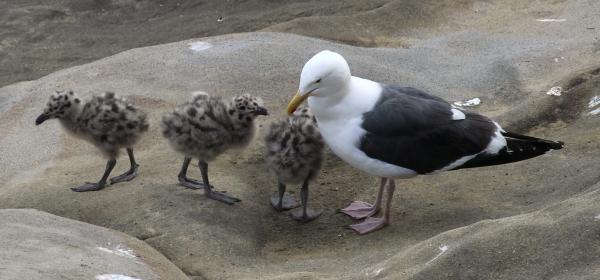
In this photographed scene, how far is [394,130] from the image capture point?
6.14 metres

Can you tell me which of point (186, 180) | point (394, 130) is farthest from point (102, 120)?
point (394, 130)

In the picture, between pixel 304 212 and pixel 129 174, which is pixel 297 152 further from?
pixel 129 174

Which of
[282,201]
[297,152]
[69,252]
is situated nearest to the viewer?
[69,252]

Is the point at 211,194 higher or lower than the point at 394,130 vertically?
lower

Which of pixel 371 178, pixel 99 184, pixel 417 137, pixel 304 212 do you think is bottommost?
pixel 371 178

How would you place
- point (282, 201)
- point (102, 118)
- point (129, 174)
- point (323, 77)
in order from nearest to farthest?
point (323, 77) < point (282, 201) < point (102, 118) < point (129, 174)

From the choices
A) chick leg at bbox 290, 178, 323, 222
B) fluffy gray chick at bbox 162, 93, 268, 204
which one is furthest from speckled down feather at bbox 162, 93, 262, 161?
chick leg at bbox 290, 178, 323, 222

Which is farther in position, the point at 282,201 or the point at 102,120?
the point at 102,120

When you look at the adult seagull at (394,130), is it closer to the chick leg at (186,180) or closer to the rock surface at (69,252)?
the chick leg at (186,180)

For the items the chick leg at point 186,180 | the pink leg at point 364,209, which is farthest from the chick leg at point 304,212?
the chick leg at point 186,180

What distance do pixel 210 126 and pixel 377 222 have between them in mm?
1571

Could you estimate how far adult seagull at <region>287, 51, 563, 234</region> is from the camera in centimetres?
614

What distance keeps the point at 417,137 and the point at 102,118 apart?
2.74 meters

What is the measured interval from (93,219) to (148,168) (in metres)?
1.02
